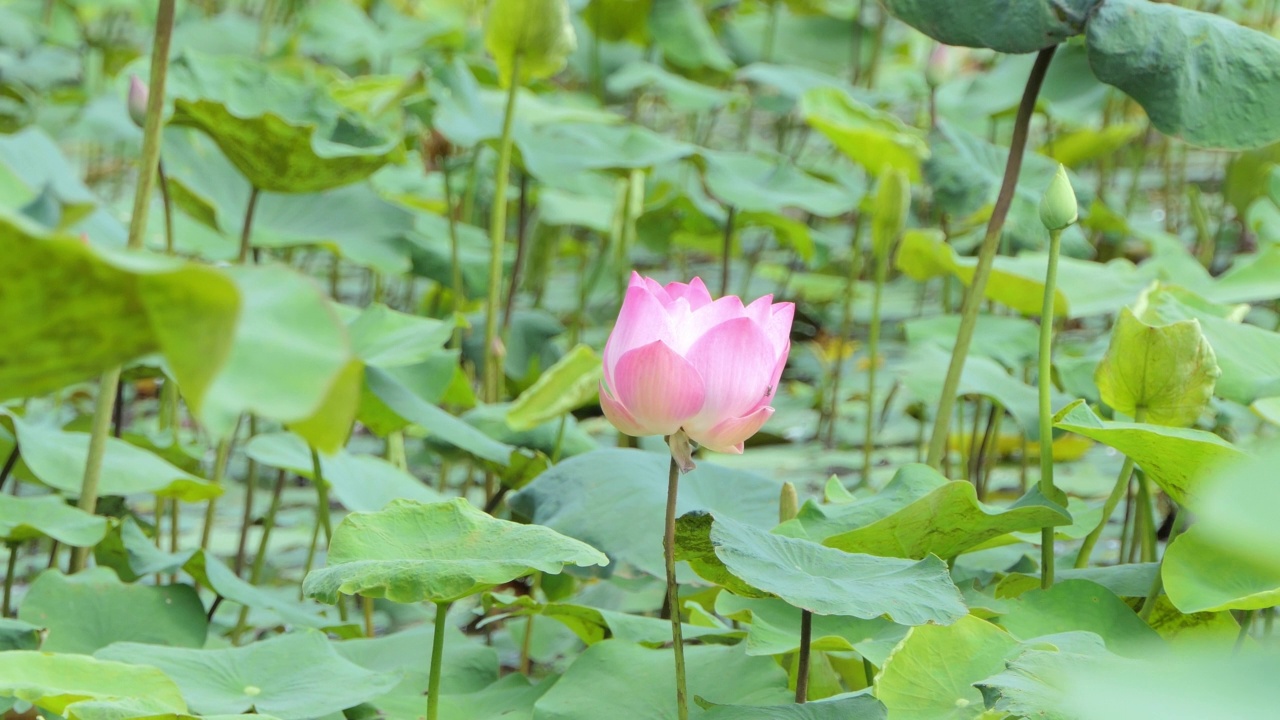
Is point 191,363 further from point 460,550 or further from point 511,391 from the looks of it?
point 511,391

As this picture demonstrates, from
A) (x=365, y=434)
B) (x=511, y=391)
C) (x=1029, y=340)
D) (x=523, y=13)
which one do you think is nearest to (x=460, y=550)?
(x=523, y=13)

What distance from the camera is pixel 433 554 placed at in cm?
69

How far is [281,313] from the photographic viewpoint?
349 millimetres

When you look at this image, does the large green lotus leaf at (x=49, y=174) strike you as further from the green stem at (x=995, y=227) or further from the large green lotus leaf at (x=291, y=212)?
the green stem at (x=995, y=227)

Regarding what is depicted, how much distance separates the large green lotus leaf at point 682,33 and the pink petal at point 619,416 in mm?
2255

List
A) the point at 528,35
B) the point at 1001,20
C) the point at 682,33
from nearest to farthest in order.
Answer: the point at 1001,20, the point at 528,35, the point at 682,33

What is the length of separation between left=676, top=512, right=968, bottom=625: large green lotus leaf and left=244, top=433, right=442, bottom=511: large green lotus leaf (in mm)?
426

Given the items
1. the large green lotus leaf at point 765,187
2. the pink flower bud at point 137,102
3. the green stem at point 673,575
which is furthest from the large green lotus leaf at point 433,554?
the large green lotus leaf at point 765,187

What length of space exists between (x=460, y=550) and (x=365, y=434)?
148 cm

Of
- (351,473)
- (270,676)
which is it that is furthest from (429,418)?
(270,676)

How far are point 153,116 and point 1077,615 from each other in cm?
67

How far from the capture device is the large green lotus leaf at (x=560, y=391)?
109cm

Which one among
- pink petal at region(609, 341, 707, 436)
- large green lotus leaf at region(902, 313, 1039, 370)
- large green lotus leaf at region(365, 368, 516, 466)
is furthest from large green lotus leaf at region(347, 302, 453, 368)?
large green lotus leaf at region(902, 313, 1039, 370)

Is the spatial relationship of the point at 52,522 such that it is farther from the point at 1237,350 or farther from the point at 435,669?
the point at 1237,350
